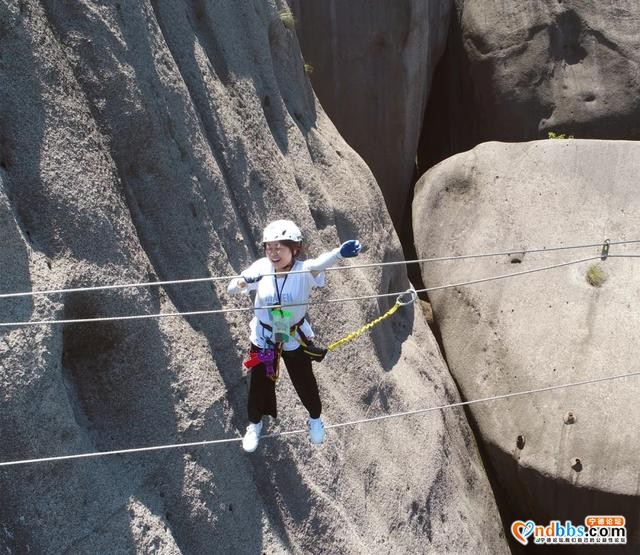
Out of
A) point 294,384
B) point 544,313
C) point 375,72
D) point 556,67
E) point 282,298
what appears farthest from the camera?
point 556,67

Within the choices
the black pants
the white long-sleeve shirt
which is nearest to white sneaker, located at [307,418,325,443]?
the black pants

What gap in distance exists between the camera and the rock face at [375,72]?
30.1ft

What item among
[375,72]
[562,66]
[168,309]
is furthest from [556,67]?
[168,309]

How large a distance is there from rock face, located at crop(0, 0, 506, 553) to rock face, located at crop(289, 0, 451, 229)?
320cm

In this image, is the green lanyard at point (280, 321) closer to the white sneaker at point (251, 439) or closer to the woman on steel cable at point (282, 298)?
the woman on steel cable at point (282, 298)

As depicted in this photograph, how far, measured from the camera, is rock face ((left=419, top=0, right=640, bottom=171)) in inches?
388

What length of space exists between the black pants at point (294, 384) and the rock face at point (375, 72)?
5.85 metres

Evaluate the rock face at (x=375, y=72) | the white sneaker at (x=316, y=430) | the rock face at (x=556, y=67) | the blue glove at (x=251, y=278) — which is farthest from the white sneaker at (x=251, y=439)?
the rock face at (x=556, y=67)

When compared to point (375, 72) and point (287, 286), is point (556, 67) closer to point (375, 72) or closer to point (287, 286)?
point (375, 72)

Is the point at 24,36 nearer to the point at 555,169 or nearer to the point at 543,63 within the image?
the point at 555,169

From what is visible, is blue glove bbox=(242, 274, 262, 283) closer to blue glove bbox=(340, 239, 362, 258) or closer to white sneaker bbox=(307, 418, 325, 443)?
blue glove bbox=(340, 239, 362, 258)

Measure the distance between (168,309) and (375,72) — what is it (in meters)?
5.92

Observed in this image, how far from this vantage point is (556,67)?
10031 mm

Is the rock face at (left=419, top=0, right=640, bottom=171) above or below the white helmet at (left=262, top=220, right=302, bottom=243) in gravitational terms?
below
